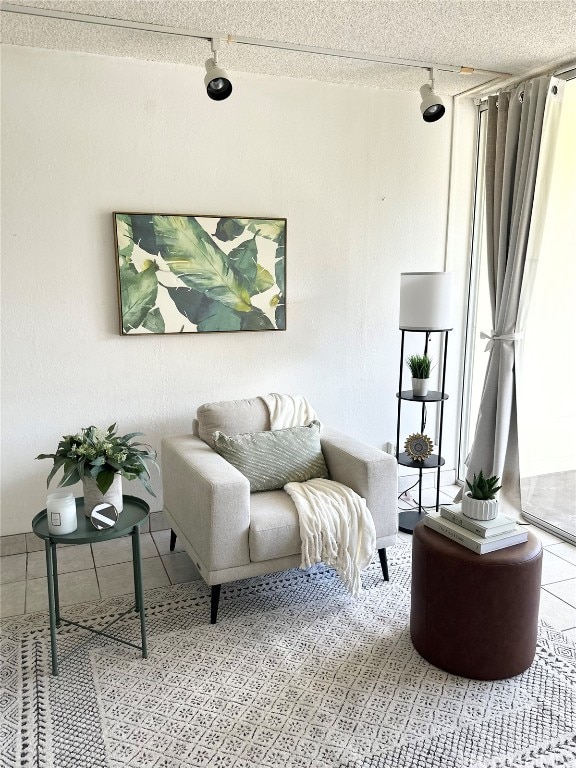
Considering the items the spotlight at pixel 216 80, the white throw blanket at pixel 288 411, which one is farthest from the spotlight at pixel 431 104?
the white throw blanket at pixel 288 411

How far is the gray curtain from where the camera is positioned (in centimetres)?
332

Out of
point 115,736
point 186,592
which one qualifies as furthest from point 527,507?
point 115,736

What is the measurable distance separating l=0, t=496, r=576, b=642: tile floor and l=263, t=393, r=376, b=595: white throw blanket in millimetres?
705

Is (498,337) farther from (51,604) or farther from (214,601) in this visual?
(51,604)

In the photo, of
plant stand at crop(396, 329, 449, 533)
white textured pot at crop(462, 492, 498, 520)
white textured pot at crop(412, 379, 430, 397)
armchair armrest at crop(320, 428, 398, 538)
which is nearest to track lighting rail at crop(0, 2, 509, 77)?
plant stand at crop(396, 329, 449, 533)

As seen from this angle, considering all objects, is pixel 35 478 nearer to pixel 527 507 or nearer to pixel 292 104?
pixel 292 104

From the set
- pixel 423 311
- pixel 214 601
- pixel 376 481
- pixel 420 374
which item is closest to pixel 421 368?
pixel 420 374

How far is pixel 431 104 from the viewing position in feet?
10.4

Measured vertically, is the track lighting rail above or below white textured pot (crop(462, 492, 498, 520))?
above

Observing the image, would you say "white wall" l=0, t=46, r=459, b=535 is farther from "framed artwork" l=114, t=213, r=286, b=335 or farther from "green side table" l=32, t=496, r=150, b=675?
"green side table" l=32, t=496, r=150, b=675

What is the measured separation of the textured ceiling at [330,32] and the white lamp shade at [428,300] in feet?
3.62

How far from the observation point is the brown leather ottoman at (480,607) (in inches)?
84.7

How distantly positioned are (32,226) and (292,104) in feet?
5.04

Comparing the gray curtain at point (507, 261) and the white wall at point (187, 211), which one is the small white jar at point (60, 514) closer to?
the white wall at point (187, 211)
